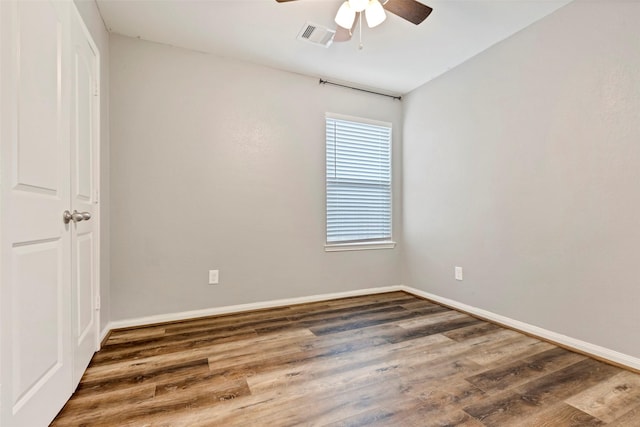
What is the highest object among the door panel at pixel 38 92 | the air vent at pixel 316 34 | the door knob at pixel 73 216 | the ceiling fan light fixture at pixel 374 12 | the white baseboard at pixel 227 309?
the air vent at pixel 316 34

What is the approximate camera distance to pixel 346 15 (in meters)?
1.89

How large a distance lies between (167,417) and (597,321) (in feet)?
8.78

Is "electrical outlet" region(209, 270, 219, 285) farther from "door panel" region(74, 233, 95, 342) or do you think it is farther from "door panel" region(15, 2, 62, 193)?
"door panel" region(15, 2, 62, 193)

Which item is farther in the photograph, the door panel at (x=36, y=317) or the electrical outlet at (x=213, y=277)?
the electrical outlet at (x=213, y=277)

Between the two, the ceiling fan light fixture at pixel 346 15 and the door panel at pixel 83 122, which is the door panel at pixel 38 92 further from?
the ceiling fan light fixture at pixel 346 15

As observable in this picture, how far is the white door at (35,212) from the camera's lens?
101 cm

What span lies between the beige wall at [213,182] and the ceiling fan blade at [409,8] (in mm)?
1440

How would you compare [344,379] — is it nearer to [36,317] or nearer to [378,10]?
[36,317]

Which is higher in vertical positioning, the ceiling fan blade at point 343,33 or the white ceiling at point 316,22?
the white ceiling at point 316,22

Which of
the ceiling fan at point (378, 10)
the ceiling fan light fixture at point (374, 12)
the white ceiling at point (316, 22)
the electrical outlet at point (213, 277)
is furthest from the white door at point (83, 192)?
the ceiling fan light fixture at point (374, 12)

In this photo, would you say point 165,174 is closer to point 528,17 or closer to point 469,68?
point 469,68

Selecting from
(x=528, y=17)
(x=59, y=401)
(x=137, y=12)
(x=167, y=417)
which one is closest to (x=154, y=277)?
(x=59, y=401)

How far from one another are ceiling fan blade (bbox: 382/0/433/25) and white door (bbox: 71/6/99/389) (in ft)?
5.96

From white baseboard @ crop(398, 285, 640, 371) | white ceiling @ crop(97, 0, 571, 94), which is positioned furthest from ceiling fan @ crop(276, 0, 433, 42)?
white baseboard @ crop(398, 285, 640, 371)
